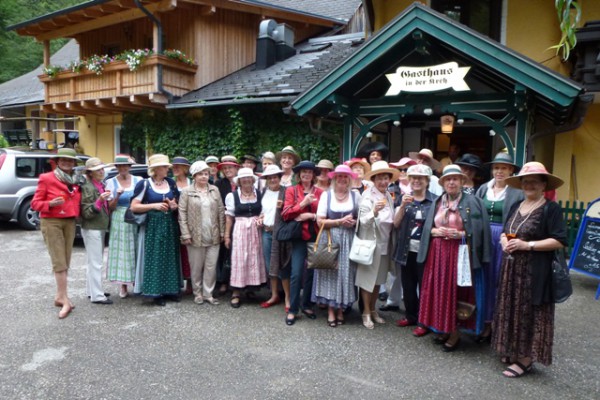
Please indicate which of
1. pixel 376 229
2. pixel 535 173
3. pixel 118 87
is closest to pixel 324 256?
pixel 376 229

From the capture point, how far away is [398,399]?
11.7 feet

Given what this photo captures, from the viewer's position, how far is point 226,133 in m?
12.3

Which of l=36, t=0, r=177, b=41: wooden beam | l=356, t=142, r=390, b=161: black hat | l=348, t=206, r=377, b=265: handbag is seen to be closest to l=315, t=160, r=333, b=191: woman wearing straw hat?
l=348, t=206, r=377, b=265: handbag

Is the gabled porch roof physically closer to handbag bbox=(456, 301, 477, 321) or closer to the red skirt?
the red skirt

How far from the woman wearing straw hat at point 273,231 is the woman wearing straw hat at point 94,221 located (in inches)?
75.6

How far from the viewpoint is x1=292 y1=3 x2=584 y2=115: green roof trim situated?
5926mm

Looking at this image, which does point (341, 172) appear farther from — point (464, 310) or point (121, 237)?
point (121, 237)

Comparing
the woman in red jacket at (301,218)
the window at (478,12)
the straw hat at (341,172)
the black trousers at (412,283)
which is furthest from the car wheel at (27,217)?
the window at (478,12)

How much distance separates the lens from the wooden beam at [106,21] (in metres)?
12.4

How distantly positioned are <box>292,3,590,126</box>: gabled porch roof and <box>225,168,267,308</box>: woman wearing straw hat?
236 centimetres

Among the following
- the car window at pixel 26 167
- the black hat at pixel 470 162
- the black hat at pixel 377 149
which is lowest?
the car window at pixel 26 167

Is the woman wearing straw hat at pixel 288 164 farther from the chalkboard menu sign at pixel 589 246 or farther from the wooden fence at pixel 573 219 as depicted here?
the wooden fence at pixel 573 219

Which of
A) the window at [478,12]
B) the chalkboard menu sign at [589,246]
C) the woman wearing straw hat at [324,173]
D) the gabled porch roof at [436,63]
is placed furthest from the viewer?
the window at [478,12]

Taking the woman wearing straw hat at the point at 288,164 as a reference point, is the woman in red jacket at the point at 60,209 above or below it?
below
